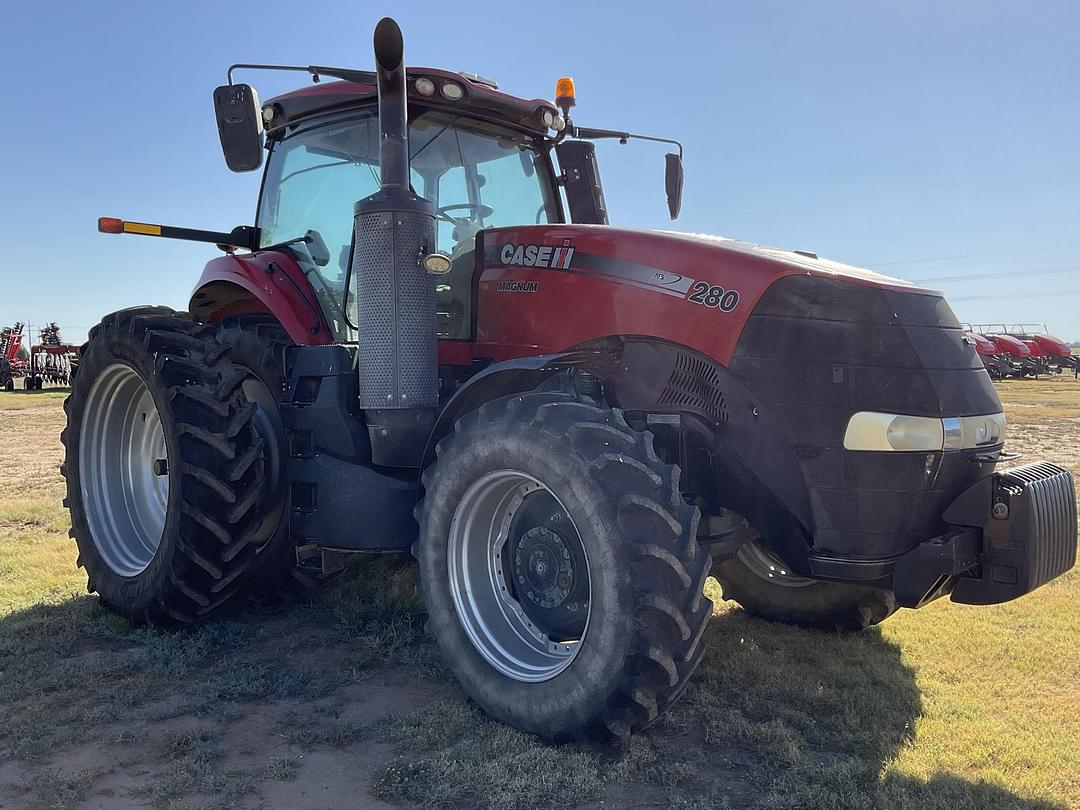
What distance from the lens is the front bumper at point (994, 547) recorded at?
2793 millimetres

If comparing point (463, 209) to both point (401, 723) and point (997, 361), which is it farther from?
point (997, 361)

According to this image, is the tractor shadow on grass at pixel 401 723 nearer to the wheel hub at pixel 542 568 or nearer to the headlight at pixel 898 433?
the wheel hub at pixel 542 568

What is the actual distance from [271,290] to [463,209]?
1072 millimetres

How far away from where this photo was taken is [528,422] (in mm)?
2982

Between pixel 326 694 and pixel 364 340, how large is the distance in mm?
1510

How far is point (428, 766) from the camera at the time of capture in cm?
281

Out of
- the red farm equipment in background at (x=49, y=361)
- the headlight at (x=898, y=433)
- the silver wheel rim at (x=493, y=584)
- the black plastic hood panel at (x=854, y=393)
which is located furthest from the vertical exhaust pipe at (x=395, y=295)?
the red farm equipment in background at (x=49, y=361)

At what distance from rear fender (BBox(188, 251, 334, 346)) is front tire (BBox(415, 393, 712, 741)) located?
127cm

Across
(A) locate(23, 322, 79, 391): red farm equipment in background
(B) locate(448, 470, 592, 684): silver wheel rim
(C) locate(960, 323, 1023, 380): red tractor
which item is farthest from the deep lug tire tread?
(C) locate(960, 323, 1023, 380): red tractor

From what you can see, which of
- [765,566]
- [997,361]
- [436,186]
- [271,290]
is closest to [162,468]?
[271,290]

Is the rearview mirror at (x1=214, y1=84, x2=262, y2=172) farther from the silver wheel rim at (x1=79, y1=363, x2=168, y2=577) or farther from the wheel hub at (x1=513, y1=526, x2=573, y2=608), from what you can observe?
the wheel hub at (x1=513, y1=526, x2=573, y2=608)

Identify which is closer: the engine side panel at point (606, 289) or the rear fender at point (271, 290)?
the engine side panel at point (606, 289)

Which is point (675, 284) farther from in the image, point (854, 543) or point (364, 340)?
point (364, 340)

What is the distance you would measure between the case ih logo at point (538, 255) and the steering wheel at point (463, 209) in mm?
449
